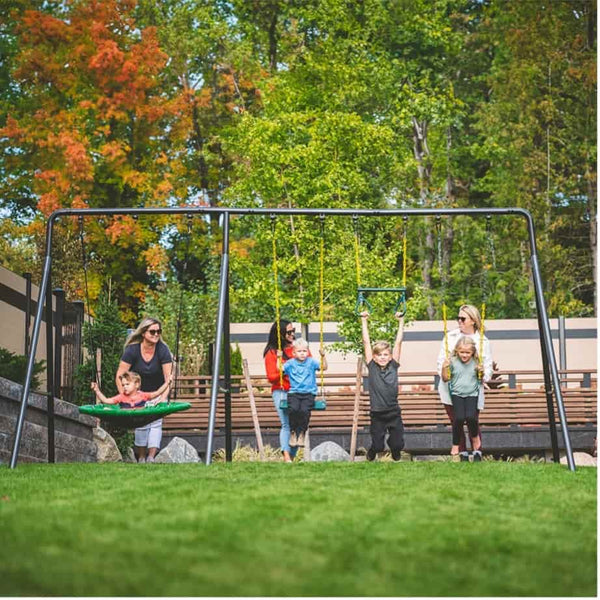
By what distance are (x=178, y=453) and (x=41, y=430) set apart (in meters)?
3.81

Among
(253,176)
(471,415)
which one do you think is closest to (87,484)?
(471,415)

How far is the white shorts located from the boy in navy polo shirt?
152 centimetres

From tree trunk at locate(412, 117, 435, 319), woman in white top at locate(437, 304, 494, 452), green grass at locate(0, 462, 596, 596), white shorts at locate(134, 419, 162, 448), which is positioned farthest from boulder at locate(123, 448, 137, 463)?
tree trunk at locate(412, 117, 435, 319)

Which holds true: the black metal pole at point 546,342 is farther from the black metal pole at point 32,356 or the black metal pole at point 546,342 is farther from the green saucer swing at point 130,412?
the black metal pole at point 32,356

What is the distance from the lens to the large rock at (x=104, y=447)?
1509 centimetres

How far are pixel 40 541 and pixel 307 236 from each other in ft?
59.2

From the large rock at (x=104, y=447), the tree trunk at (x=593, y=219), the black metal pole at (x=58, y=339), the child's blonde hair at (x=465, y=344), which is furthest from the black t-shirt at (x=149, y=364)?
the tree trunk at (x=593, y=219)

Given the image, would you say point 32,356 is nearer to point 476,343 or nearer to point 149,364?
point 149,364

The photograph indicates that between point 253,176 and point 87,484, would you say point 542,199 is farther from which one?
point 87,484

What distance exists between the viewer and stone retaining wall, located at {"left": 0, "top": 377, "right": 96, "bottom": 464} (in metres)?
11.7

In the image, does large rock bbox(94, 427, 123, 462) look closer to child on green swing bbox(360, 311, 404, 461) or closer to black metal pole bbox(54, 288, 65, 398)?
black metal pole bbox(54, 288, 65, 398)

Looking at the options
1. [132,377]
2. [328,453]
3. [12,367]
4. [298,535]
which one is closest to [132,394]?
[132,377]

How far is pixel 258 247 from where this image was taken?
2875 cm

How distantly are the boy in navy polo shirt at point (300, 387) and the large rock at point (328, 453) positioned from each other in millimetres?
4157
